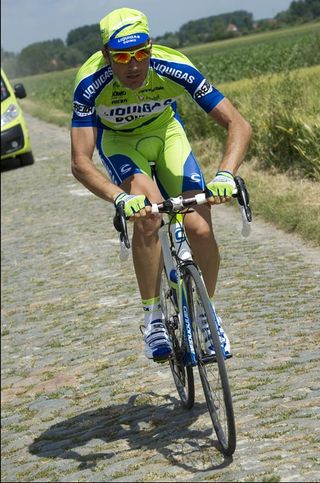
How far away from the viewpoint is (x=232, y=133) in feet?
18.9

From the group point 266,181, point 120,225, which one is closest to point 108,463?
point 120,225

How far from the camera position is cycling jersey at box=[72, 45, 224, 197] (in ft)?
19.1

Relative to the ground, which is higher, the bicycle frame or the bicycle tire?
the bicycle frame

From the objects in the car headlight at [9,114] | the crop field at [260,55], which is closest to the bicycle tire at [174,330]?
the car headlight at [9,114]

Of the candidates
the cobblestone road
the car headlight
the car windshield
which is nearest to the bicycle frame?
the cobblestone road

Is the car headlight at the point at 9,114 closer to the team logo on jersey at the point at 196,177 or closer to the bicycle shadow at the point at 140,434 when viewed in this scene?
the bicycle shadow at the point at 140,434

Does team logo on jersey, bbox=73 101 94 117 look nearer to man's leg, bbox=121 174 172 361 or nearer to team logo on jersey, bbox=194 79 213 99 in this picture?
man's leg, bbox=121 174 172 361

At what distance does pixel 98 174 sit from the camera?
569 centimetres

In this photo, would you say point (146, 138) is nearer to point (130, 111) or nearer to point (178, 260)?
point (130, 111)

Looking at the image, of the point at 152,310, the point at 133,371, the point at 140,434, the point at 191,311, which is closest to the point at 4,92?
the point at 133,371

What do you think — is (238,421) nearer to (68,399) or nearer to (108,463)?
(108,463)

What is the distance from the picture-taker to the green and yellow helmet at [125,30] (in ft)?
17.9

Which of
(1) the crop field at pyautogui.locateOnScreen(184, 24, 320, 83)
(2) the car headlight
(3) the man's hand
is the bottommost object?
(1) the crop field at pyautogui.locateOnScreen(184, 24, 320, 83)

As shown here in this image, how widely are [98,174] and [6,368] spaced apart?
4.96 m
